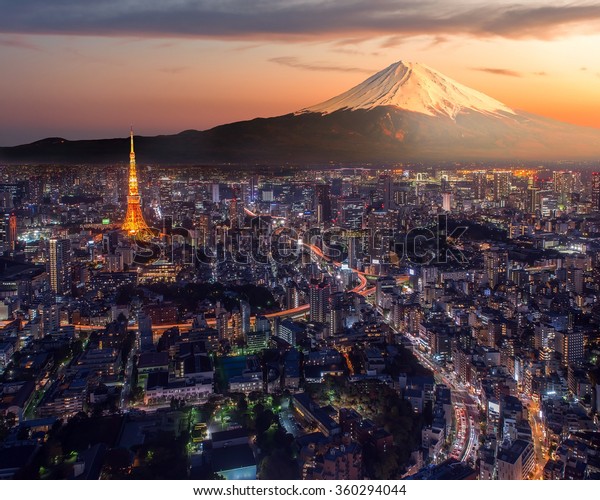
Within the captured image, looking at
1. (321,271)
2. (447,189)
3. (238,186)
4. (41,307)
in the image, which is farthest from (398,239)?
(41,307)

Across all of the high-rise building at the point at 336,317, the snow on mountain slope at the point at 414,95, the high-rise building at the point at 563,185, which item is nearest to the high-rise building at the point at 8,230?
the high-rise building at the point at 336,317

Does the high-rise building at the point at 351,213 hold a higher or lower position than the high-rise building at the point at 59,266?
higher

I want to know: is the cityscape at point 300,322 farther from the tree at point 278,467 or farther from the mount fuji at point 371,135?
the mount fuji at point 371,135

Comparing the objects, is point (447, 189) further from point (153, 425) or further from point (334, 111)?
point (153, 425)

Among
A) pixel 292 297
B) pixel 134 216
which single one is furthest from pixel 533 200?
pixel 134 216

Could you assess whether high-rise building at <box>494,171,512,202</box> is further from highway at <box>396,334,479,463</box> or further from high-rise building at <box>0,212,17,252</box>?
high-rise building at <box>0,212,17,252</box>

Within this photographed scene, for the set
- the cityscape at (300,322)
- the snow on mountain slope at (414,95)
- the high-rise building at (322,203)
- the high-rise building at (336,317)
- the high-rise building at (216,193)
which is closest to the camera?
the cityscape at (300,322)

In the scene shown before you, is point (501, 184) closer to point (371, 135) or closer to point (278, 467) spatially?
point (371, 135)
